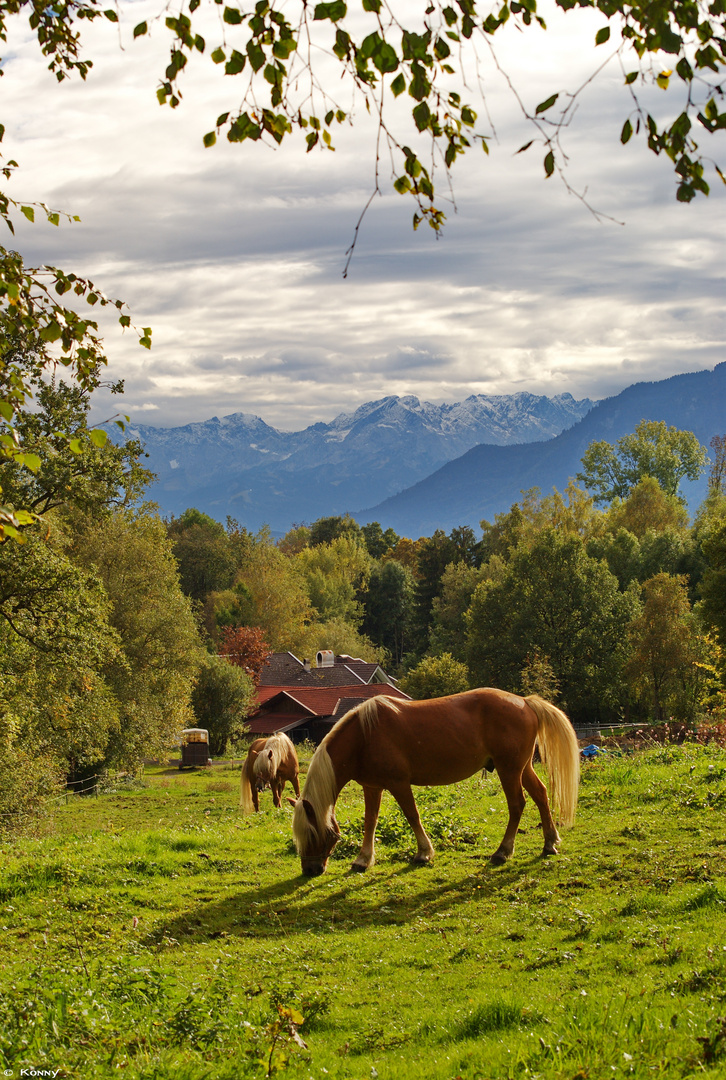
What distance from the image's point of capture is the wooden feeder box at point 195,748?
44188mm

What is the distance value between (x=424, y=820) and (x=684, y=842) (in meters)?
3.83

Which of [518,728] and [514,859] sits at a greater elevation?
[518,728]

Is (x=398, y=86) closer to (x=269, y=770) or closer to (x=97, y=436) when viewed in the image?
(x=97, y=436)

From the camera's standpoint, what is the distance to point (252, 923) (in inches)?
326

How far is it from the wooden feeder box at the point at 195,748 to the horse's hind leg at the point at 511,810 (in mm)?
36061

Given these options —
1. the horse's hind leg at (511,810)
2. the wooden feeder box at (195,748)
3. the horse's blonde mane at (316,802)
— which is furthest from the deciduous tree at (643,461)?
the horse's blonde mane at (316,802)

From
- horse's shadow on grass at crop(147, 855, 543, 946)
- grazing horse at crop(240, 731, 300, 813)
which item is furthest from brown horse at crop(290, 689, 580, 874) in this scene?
grazing horse at crop(240, 731, 300, 813)

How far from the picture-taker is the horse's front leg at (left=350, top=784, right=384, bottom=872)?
33.6 feet

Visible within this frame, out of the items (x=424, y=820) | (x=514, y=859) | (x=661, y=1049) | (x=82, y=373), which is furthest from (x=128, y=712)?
(x=661, y=1049)

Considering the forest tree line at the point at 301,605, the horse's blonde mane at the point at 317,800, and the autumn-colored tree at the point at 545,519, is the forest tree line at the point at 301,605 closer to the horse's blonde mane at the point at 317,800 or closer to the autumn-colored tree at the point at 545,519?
the autumn-colored tree at the point at 545,519

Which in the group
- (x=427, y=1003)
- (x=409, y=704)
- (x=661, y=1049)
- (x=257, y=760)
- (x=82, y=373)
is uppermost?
(x=82, y=373)

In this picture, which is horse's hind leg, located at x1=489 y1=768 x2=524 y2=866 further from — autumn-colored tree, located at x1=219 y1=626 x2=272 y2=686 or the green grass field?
autumn-colored tree, located at x1=219 y1=626 x2=272 y2=686

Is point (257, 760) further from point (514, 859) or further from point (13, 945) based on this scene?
point (13, 945)

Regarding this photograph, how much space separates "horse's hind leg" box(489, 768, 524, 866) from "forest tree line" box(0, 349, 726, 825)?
22.3ft
